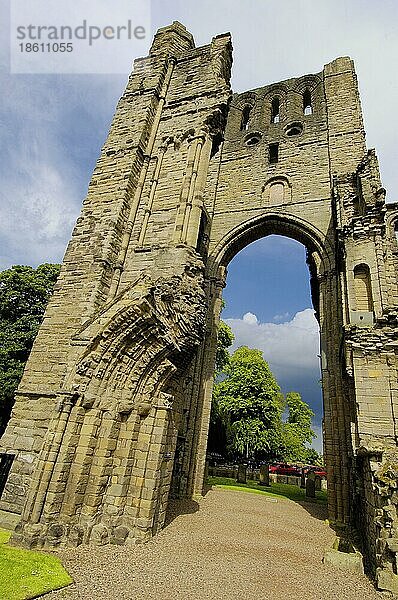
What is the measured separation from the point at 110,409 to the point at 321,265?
9006mm

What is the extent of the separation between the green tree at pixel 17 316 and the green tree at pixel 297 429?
19.7 metres

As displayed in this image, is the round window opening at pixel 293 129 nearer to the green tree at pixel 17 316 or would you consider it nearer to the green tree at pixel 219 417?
the green tree at pixel 219 417

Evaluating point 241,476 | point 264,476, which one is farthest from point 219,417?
point 264,476

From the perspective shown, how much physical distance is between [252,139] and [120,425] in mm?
15178

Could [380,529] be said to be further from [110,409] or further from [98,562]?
[110,409]

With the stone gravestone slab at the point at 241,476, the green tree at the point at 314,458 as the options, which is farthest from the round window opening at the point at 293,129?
the green tree at the point at 314,458

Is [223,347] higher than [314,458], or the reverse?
[223,347]

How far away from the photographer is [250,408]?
21.5 m

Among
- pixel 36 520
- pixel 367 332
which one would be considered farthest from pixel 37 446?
pixel 367 332

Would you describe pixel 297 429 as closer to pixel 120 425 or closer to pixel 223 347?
pixel 223 347

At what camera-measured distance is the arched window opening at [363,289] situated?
885cm

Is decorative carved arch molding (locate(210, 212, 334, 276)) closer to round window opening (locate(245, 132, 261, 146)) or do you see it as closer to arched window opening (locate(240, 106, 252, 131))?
round window opening (locate(245, 132, 261, 146))

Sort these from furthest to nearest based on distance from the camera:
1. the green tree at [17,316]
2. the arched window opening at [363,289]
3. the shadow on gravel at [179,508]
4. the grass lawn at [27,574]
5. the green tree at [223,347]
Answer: the green tree at [223,347], the green tree at [17,316], the arched window opening at [363,289], the shadow on gravel at [179,508], the grass lawn at [27,574]

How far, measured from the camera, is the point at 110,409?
5.94 metres
